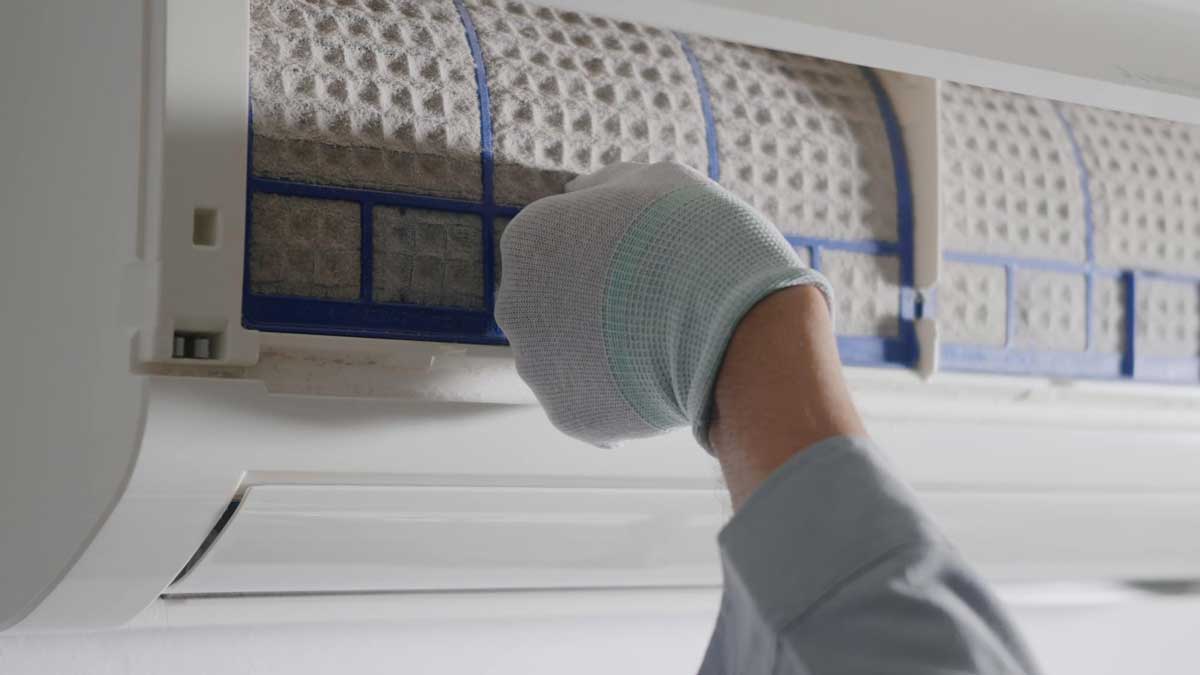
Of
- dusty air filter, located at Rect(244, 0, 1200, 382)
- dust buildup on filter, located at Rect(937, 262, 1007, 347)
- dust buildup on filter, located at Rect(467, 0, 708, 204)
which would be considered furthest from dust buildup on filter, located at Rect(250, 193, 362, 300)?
dust buildup on filter, located at Rect(937, 262, 1007, 347)

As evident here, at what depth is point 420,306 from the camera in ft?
2.49

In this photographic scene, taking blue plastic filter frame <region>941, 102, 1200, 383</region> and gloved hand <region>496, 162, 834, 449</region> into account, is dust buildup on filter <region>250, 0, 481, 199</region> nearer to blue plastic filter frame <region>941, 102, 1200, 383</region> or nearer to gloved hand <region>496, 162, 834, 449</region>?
gloved hand <region>496, 162, 834, 449</region>

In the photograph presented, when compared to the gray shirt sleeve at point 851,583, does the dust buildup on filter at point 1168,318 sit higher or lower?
higher

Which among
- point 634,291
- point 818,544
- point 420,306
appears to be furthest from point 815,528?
point 420,306

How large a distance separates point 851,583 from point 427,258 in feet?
1.16

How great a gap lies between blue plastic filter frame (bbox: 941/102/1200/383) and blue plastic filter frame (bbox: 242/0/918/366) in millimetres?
98

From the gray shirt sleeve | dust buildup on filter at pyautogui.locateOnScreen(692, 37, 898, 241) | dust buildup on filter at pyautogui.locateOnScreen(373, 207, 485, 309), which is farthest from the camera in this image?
dust buildup on filter at pyautogui.locateOnScreen(692, 37, 898, 241)

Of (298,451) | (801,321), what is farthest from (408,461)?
(801,321)

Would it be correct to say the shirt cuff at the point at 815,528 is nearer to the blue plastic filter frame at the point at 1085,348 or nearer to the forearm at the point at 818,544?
the forearm at the point at 818,544

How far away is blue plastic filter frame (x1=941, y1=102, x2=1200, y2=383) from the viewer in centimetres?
98

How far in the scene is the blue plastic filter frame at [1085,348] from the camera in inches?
38.5

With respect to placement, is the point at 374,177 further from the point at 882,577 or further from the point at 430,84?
the point at 882,577

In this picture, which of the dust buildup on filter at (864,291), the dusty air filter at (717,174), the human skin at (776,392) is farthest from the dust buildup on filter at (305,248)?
the dust buildup on filter at (864,291)

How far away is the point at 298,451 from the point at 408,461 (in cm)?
7
